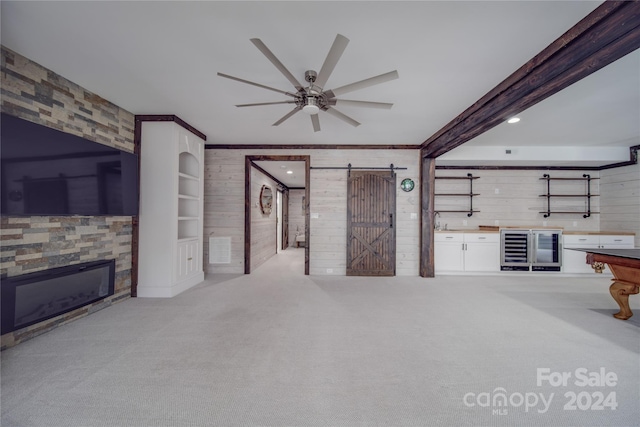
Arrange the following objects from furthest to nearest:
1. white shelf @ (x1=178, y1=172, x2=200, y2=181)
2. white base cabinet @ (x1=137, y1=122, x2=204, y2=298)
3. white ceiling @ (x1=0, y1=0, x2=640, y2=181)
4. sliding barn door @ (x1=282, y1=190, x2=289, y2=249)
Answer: sliding barn door @ (x1=282, y1=190, x2=289, y2=249)
white shelf @ (x1=178, y1=172, x2=200, y2=181)
white base cabinet @ (x1=137, y1=122, x2=204, y2=298)
white ceiling @ (x1=0, y1=0, x2=640, y2=181)

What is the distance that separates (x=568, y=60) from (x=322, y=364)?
3.02m

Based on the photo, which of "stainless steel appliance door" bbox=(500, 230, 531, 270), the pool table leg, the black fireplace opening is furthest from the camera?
"stainless steel appliance door" bbox=(500, 230, 531, 270)

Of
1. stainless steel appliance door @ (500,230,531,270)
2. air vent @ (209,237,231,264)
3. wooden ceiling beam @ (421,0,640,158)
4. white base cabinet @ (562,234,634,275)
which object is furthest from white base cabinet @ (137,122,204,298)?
white base cabinet @ (562,234,634,275)

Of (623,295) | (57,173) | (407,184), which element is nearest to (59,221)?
(57,173)

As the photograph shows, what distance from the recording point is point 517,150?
534cm

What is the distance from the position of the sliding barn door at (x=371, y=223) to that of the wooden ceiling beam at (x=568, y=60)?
215 centimetres

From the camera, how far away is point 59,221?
2.67m

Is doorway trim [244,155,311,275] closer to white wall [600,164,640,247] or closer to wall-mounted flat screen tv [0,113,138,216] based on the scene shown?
wall-mounted flat screen tv [0,113,138,216]

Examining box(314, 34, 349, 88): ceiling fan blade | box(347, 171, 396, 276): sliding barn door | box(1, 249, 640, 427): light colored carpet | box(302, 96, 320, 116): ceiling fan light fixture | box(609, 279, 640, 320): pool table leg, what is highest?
box(314, 34, 349, 88): ceiling fan blade

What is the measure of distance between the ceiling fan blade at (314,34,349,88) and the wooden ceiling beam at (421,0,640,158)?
5.44 feet

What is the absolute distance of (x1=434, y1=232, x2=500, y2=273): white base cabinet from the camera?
5.28 metres

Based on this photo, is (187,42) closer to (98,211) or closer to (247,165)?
(98,211)

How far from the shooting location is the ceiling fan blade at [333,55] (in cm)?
168

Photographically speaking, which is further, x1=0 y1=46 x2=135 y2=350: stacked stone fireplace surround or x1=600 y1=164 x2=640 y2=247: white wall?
x1=600 y1=164 x2=640 y2=247: white wall
